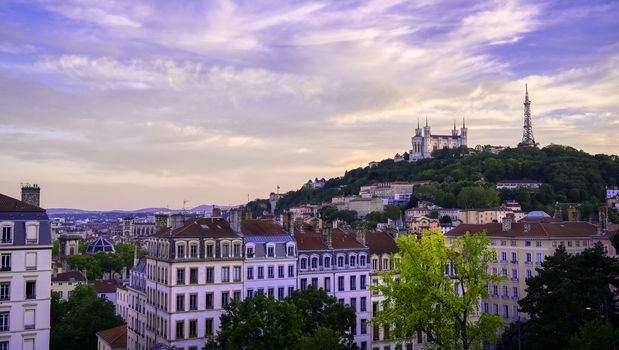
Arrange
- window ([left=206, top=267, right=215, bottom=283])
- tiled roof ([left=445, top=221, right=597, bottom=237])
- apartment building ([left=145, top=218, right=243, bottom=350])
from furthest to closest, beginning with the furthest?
tiled roof ([left=445, top=221, right=597, bottom=237])
window ([left=206, top=267, right=215, bottom=283])
apartment building ([left=145, top=218, right=243, bottom=350])

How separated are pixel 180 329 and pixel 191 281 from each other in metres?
4.26

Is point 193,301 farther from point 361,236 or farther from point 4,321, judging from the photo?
point 361,236

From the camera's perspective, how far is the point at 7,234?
1965 inches

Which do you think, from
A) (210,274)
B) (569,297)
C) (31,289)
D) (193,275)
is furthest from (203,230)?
(569,297)

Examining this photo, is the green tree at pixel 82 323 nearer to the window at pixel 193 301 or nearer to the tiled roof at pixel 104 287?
the window at pixel 193 301

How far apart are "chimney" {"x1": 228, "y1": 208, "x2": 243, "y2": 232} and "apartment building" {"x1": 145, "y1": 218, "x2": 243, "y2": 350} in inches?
72.0

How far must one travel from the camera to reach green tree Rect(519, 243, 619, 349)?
49000 mm

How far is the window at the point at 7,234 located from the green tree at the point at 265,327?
59.0ft

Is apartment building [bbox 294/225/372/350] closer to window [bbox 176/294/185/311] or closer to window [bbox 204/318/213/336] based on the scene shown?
window [bbox 204/318/213/336]

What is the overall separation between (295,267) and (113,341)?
20165mm

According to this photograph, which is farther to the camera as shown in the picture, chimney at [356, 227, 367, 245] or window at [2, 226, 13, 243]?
chimney at [356, 227, 367, 245]

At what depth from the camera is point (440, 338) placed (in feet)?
155

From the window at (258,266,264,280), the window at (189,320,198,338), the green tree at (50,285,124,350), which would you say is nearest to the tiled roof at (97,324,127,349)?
the green tree at (50,285,124,350)

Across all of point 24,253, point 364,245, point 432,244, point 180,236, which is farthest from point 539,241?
point 24,253
